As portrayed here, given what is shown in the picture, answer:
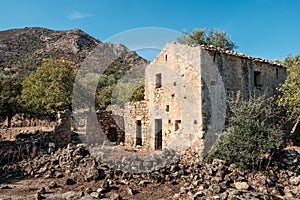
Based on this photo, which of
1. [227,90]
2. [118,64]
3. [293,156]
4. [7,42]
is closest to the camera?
[293,156]

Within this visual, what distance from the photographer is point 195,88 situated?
10352mm

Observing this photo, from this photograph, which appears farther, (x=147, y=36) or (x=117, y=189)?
(x=147, y=36)

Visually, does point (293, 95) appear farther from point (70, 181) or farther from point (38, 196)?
point (38, 196)

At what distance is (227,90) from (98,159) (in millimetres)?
5977

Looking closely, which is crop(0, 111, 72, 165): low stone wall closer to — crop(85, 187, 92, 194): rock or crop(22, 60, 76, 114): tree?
crop(85, 187, 92, 194): rock

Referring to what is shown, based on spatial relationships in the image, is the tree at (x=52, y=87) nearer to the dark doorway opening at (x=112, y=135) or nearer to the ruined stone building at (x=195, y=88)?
the dark doorway opening at (x=112, y=135)

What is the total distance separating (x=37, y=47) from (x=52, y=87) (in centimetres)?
3682

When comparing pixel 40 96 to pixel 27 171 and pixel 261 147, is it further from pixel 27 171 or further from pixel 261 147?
pixel 261 147

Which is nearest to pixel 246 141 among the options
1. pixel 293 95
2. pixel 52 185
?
pixel 293 95

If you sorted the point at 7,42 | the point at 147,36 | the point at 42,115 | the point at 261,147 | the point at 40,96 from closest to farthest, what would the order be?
the point at 261,147, the point at 147,36, the point at 42,115, the point at 40,96, the point at 7,42

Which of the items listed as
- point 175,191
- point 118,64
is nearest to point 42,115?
point 175,191

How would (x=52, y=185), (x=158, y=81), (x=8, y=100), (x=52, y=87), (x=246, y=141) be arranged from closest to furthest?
(x=52, y=185) → (x=246, y=141) → (x=158, y=81) → (x=8, y=100) → (x=52, y=87)

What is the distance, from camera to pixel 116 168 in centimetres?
884

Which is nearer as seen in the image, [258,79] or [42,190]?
[42,190]
